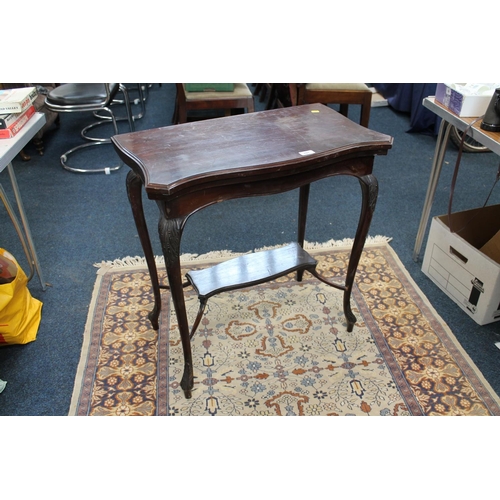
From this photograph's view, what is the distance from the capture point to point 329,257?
6.76 feet

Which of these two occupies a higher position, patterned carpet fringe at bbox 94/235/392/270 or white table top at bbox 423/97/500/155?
white table top at bbox 423/97/500/155

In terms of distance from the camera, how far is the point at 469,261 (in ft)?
5.57

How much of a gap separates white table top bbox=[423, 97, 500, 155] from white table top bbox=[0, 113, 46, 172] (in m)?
1.47

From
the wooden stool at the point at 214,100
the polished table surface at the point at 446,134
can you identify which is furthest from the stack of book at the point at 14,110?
the polished table surface at the point at 446,134

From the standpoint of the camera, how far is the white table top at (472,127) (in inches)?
56.1

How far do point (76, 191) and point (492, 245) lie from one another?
2.17 meters

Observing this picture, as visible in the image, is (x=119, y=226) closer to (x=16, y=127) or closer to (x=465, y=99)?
(x=16, y=127)

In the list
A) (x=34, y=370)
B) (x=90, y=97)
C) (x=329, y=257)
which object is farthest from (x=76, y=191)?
(x=329, y=257)

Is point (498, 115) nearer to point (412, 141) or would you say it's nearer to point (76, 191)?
point (412, 141)

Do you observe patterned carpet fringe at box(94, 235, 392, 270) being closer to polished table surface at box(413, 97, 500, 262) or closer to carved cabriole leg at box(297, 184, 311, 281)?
polished table surface at box(413, 97, 500, 262)

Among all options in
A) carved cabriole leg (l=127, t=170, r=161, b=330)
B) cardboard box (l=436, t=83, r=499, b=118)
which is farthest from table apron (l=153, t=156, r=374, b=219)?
cardboard box (l=436, t=83, r=499, b=118)

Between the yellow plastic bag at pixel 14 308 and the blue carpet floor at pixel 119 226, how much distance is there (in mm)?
43

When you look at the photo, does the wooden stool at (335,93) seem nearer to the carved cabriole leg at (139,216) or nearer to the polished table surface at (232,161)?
the polished table surface at (232,161)

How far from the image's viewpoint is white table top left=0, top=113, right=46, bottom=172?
1391 millimetres
